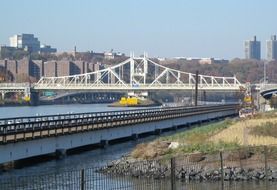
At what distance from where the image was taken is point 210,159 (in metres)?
32.8

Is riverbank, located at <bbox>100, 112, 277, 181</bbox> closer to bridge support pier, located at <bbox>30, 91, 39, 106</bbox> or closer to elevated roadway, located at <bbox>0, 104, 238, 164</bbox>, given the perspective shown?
elevated roadway, located at <bbox>0, 104, 238, 164</bbox>

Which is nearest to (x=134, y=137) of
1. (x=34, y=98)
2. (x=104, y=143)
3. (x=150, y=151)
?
(x=104, y=143)

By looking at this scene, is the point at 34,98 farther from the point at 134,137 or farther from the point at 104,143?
the point at 104,143

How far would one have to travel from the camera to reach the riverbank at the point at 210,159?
2600cm

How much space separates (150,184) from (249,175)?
1305 centimetres

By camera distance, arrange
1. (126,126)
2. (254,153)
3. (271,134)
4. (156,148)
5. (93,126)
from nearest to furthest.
Answer: (254,153) < (156,148) < (271,134) < (93,126) < (126,126)

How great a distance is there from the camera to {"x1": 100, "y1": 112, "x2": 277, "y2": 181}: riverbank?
26.0m

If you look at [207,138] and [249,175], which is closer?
[249,175]

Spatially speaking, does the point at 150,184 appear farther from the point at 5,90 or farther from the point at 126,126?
the point at 5,90

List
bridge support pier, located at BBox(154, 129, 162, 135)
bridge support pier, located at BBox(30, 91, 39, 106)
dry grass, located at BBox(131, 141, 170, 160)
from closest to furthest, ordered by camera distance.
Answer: dry grass, located at BBox(131, 141, 170, 160) < bridge support pier, located at BBox(154, 129, 162, 135) < bridge support pier, located at BBox(30, 91, 39, 106)

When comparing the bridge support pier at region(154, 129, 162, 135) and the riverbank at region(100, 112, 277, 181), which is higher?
the riverbank at region(100, 112, 277, 181)

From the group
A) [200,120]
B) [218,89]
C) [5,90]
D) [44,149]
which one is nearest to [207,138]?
[44,149]

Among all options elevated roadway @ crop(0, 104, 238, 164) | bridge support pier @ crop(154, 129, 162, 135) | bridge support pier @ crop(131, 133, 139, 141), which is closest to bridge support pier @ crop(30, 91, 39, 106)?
elevated roadway @ crop(0, 104, 238, 164)

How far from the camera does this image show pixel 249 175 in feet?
101
